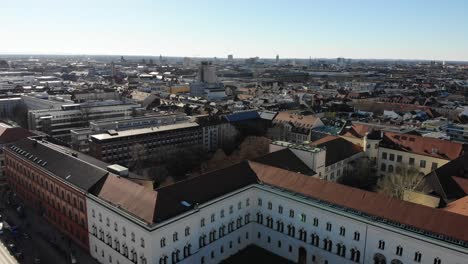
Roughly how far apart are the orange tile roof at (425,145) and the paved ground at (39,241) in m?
63.4

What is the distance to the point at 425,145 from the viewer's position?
79.4 meters

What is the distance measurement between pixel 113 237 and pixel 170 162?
120 feet

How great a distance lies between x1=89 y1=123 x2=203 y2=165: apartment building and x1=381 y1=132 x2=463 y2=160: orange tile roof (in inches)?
1909

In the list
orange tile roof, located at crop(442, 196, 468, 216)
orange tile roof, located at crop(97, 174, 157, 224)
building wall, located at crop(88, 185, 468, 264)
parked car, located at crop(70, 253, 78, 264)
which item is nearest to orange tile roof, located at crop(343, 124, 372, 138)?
orange tile roof, located at crop(442, 196, 468, 216)

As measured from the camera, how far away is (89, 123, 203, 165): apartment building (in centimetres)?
8844

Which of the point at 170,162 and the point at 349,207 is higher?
the point at 349,207

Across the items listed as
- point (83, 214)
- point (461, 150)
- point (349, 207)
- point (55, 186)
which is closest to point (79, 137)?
point (55, 186)

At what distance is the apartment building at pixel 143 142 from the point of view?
88.4 metres

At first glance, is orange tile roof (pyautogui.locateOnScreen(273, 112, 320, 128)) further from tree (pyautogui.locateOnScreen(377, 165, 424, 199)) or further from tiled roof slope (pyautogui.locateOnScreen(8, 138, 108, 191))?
tiled roof slope (pyautogui.locateOnScreen(8, 138, 108, 191))

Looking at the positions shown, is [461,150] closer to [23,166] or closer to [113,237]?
[113,237]

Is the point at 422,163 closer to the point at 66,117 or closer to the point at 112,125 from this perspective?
the point at 112,125

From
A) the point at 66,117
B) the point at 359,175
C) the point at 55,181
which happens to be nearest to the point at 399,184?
the point at 359,175

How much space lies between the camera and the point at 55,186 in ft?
192

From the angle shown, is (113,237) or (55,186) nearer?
(113,237)
